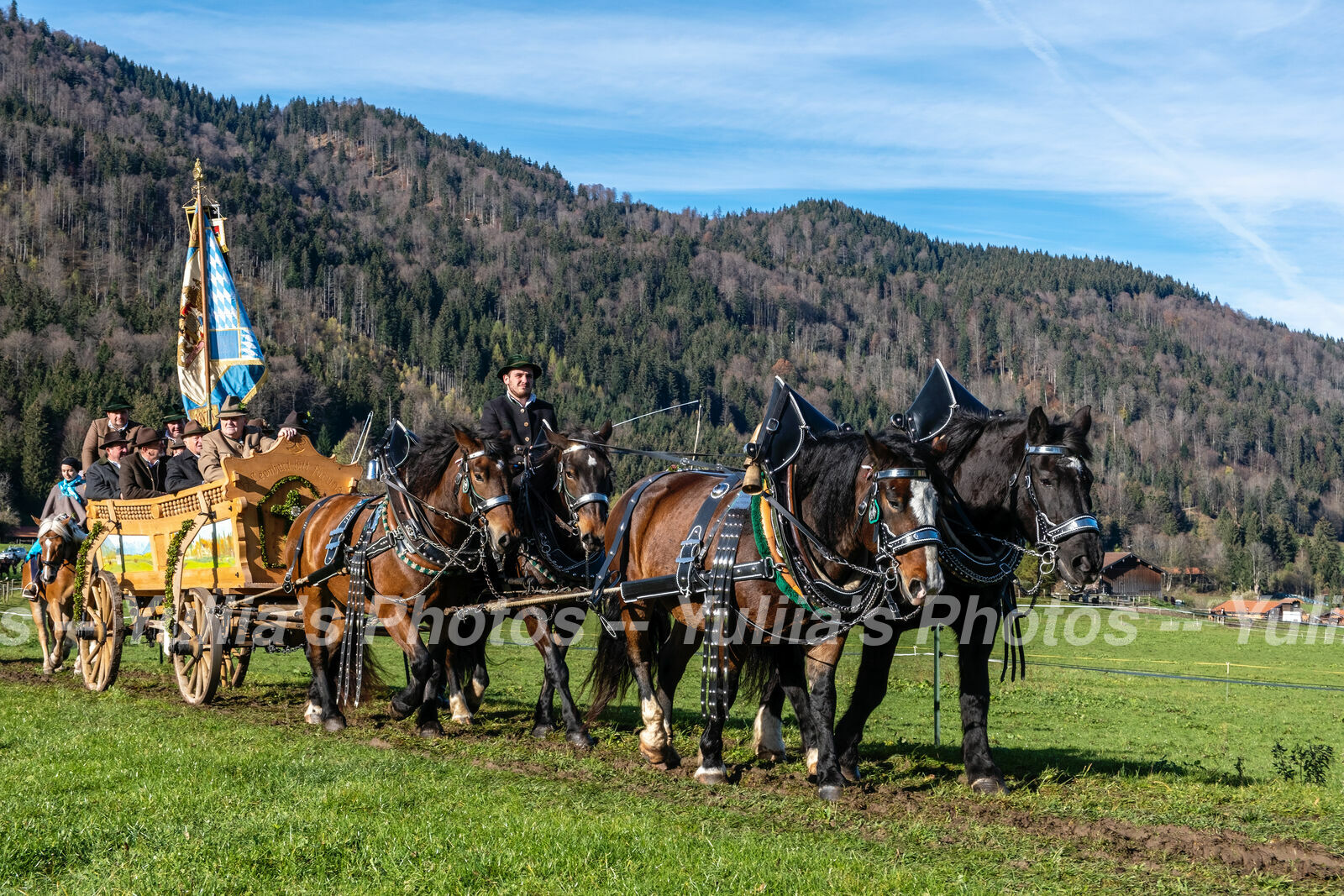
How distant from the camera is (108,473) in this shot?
1376 cm

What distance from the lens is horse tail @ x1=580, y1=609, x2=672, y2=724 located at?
988 cm

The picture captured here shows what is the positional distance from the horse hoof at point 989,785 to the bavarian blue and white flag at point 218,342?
10296 mm

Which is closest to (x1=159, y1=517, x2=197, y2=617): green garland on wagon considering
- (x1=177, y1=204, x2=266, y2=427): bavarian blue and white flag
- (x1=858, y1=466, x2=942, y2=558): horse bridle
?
(x1=177, y1=204, x2=266, y2=427): bavarian blue and white flag

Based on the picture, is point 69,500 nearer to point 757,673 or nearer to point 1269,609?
point 757,673

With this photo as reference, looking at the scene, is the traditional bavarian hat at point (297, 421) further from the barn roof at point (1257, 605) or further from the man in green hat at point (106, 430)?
the barn roof at point (1257, 605)

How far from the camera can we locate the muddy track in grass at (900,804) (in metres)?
6.22

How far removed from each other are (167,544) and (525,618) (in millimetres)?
4436

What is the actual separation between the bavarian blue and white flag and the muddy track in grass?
→ 502 cm

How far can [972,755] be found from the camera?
26.5 ft

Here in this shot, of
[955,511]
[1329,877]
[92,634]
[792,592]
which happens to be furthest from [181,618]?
[1329,877]

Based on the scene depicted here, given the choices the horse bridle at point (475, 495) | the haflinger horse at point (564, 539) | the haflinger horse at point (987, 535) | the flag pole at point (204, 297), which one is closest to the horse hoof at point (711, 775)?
the haflinger horse at point (987, 535)

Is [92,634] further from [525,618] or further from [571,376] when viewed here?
[571,376]

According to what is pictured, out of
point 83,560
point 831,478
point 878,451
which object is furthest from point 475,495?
point 83,560

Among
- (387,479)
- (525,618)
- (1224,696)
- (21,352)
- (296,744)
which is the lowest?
(1224,696)
